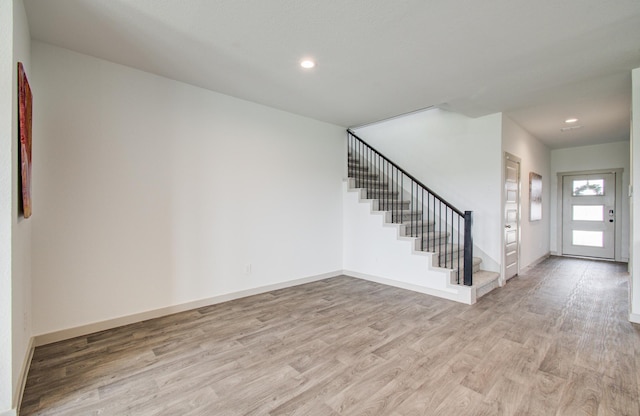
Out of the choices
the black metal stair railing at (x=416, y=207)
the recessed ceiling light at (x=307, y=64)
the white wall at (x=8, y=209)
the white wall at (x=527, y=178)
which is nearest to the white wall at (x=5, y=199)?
the white wall at (x=8, y=209)

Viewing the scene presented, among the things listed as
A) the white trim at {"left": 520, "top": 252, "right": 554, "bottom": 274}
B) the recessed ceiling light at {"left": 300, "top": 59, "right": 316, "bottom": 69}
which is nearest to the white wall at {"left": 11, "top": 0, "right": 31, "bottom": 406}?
the recessed ceiling light at {"left": 300, "top": 59, "right": 316, "bottom": 69}

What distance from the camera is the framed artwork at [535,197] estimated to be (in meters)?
5.95

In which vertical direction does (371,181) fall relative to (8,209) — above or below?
above

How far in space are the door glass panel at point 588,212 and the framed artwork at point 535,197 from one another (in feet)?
4.78

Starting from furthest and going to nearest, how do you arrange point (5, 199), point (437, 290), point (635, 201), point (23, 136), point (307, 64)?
point (437, 290) → point (635, 201) → point (307, 64) → point (23, 136) → point (5, 199)

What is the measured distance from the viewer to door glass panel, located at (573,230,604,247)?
690 cm

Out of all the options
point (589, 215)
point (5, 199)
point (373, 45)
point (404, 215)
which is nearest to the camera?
point (5, 199)

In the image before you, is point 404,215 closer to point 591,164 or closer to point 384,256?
point 384,256

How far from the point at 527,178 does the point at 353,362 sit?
17.6 ft

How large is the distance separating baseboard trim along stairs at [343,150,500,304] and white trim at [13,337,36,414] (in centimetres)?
412

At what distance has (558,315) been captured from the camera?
137 inches

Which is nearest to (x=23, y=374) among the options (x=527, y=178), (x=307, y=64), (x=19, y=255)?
(x=19, y=255)

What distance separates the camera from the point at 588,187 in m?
7.05

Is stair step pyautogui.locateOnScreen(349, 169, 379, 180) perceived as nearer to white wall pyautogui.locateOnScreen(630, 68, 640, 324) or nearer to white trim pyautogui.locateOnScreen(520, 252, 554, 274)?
white trim pyautogui.locateOnScreen(520, 252, 554, 274)
